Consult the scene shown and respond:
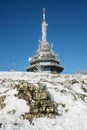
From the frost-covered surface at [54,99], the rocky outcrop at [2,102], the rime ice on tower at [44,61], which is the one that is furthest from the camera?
the rime ice on tower at [44,61]

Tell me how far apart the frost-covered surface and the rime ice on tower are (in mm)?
29258

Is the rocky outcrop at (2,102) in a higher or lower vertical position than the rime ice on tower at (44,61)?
lower

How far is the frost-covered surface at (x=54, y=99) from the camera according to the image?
30828 millimetres

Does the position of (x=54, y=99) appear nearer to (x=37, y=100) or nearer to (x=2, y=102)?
(x=37, y=100)

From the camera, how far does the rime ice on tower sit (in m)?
77.1

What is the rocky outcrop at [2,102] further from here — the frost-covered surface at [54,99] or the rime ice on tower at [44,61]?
the rime ice on tower at [44,61]

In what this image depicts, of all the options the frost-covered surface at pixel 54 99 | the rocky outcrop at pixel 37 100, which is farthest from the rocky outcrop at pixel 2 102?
the rocky outcrop at pixel 37 100

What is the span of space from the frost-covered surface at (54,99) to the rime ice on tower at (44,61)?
96.0 feet

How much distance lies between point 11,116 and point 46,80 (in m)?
12.9

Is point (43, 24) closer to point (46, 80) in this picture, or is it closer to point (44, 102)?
point (46, 80)

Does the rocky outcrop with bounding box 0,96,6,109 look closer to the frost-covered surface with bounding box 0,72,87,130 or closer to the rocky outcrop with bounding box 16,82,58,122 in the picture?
the frost-covered surface with bounding box 0,72,87,130

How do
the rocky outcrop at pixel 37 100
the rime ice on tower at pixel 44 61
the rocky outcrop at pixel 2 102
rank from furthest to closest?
the rime ice on tower at pixel 44 61 → the rocky outcrop at pixel 2 102 → the rocky outcrop at pixel 37 100

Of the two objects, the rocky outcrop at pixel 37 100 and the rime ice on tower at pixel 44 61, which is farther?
the rime ice on tower at pixel 44 61

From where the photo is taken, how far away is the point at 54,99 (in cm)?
3731
